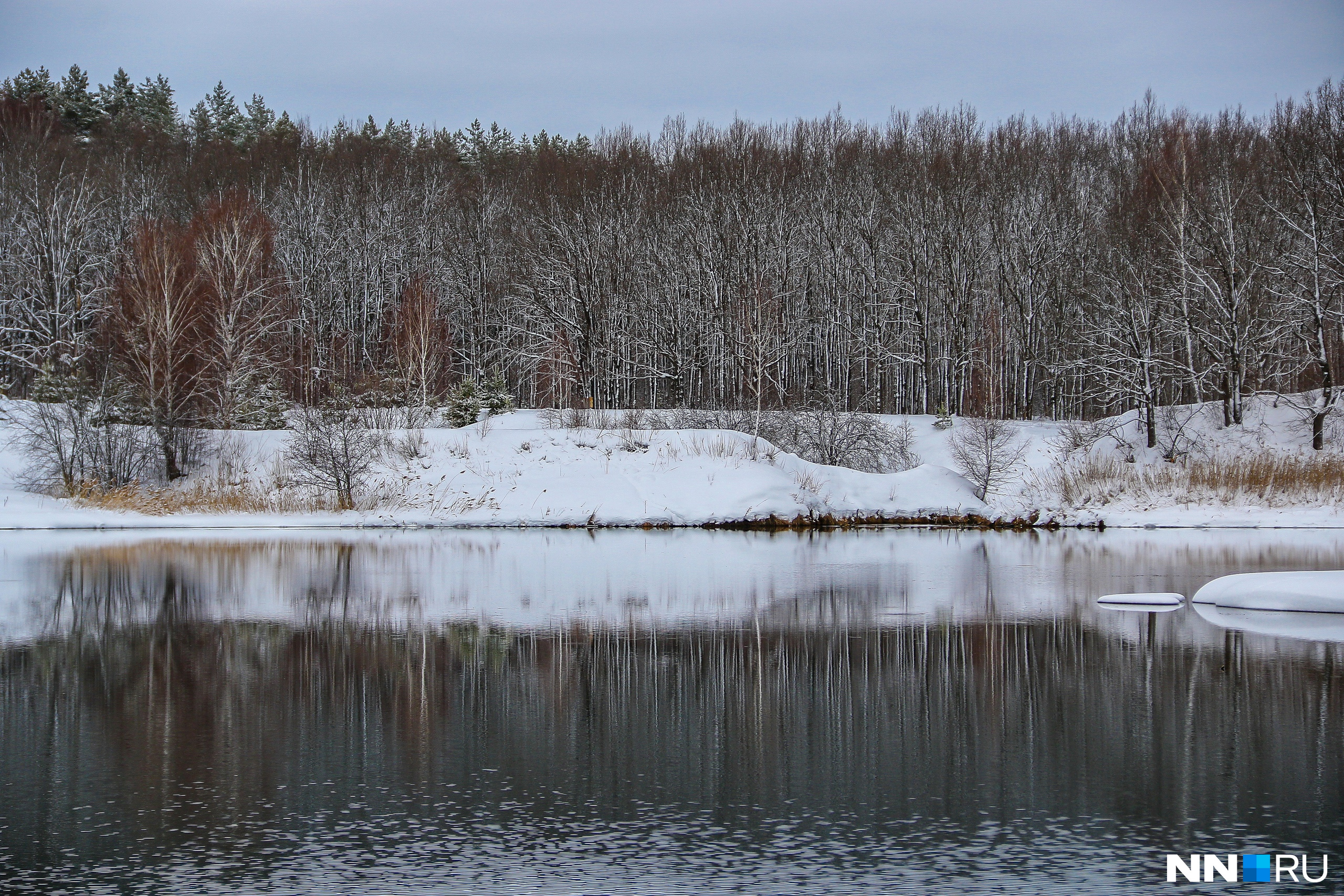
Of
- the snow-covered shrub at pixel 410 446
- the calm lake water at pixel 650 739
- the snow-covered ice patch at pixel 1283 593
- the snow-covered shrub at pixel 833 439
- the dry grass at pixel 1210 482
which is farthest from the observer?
the snow-covered shrub at pixel 833 439

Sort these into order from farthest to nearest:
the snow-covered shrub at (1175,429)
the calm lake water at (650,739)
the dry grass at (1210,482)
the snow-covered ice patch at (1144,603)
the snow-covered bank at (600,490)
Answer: the snow-covered shrub at (1175,429)
the snow-covered bank at (600,490)
the dry grass at (1210,482)
the snow-covered ice patch at (1144,603)
the calm lake water at (650,739)

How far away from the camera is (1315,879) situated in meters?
6.90

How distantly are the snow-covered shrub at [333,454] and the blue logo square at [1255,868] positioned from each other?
32.0 meters

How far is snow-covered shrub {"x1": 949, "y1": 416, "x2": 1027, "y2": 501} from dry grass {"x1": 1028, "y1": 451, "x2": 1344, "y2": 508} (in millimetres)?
1301

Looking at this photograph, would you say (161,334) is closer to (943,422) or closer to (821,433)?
(821,433)

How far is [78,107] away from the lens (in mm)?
73375

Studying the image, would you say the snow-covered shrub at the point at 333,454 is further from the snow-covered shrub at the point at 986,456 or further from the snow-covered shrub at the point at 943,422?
the snow-covered shrub at the point at 943,422

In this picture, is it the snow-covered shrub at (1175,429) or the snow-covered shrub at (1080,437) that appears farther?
the snow-covered shrub at (1080,437)

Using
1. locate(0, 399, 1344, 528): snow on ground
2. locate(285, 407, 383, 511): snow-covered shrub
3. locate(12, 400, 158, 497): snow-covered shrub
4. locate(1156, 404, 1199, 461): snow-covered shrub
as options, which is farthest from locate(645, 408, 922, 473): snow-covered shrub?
locate(12, 400, 158, 497): snow-covered shrub

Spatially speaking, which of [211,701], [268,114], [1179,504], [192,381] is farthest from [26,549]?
[268,114]

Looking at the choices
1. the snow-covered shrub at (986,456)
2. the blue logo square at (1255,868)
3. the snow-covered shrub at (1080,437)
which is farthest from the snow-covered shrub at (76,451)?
the blue logo square at (1255,868)

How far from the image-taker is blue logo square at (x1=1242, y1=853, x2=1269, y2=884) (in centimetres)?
697

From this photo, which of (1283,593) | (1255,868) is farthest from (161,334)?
(1255,868)

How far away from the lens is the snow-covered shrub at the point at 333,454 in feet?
120
